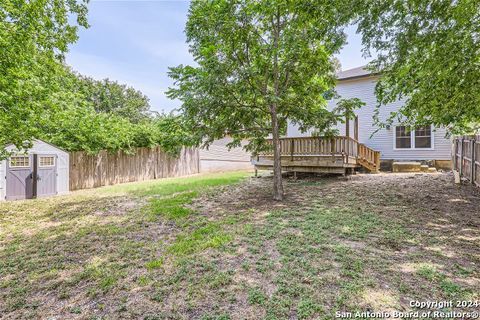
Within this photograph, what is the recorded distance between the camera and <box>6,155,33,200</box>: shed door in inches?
354

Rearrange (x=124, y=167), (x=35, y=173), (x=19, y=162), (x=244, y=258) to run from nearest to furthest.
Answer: (x=244, y=258) → (x=19, y=162) → (x=35, y=173) → (x=124, y=167)

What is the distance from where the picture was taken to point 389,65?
6293 mm

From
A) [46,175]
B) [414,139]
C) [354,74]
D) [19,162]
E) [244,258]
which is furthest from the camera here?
[354,74]

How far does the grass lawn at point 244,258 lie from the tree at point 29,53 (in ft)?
8.73

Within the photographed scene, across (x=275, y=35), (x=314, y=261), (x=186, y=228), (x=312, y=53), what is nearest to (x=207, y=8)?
(x=275, y=35)

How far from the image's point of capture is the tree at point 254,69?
20.6 feet

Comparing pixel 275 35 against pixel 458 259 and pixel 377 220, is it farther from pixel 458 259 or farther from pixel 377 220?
pixel 458 259

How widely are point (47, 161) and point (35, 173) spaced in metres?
0.64

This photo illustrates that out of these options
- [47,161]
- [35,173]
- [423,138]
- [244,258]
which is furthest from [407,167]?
[35,173]

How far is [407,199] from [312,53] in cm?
468

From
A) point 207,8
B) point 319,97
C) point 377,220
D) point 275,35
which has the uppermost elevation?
point 207,8

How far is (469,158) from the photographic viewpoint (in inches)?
320

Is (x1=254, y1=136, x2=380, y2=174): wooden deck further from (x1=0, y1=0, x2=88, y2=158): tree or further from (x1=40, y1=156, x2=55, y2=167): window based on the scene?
(x1=40, y1=156, x2=55, y2=167): window

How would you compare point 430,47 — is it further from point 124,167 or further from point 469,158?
point 124,167
